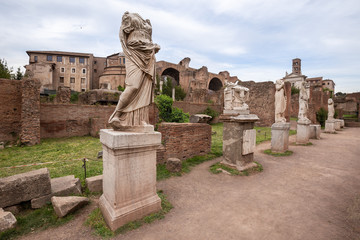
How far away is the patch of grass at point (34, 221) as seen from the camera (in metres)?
2.44

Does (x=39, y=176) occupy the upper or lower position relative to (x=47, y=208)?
upper

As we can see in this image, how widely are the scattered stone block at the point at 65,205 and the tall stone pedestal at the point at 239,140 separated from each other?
3.89 m

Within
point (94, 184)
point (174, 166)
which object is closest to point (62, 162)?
point (94, 184)

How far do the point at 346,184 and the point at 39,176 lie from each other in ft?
21.7

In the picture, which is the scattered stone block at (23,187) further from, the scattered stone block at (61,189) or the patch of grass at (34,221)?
the patch of grass at (34,221)

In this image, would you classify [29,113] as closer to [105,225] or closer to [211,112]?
[105,225]

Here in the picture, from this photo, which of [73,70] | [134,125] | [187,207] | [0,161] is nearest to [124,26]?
[134,125]

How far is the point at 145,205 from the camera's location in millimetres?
2809

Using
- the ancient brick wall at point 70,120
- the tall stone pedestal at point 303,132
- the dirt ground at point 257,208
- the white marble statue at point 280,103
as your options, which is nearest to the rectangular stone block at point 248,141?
the dirt ground at point 257,208

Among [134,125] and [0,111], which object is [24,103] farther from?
[134,125]

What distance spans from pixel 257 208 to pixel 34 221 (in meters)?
3.64

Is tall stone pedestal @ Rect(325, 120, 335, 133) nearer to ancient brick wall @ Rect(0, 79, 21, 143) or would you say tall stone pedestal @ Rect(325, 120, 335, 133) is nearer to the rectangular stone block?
the rectangular stone block

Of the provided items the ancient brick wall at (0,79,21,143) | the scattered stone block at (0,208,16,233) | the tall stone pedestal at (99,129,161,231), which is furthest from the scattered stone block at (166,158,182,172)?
the ancient brick wall at (0,79,21,143)

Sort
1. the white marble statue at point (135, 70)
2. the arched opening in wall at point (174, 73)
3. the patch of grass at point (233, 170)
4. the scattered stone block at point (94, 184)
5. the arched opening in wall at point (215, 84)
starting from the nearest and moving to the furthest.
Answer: the white marble statue at point (135, 70) → the scattered stone block at point (94, 184) → the patch of grass at point (233, 170) → the arched opening in wall at point (174, 73) → the arched opening in wall at point (215, 84)
